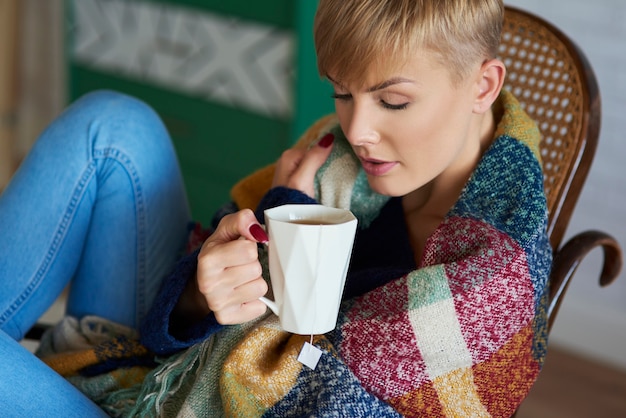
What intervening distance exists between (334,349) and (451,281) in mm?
167

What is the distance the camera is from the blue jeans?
4.07 ft

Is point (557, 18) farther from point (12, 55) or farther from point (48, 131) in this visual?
point (12, 55)

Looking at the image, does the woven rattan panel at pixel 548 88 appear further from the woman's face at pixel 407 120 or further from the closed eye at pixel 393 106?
the closed eye at pixel 393 106

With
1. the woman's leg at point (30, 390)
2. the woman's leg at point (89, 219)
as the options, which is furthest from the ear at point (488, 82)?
the woman's leg at point (30, 390)

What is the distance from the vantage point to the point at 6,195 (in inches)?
50.2

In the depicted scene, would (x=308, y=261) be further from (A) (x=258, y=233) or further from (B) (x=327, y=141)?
(B) (x=327, y=141)

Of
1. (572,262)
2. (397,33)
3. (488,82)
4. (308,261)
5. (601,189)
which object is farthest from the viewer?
(601,189)

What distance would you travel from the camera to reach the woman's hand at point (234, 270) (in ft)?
2.93

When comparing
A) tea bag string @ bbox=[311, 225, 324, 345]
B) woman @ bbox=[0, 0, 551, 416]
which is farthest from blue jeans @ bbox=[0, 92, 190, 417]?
tea bag string @ bbox=[311, 225, 324, 345]

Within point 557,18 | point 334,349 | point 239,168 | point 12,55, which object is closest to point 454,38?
A: point 334,349

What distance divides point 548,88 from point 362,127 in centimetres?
47

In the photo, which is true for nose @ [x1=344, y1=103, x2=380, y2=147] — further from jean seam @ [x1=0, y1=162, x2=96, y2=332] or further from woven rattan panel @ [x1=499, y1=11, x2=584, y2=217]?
jean seam @ [x1=0, y1=162, x2=96, y2=332]

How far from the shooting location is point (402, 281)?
38.8 inches

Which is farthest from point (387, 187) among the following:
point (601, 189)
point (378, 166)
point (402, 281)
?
point (601, 189)
